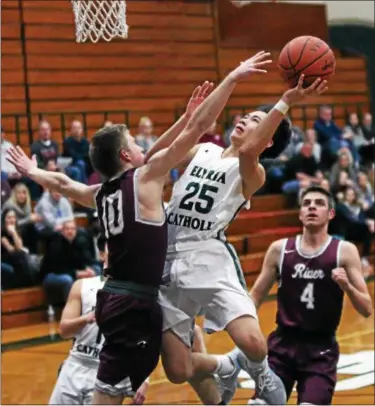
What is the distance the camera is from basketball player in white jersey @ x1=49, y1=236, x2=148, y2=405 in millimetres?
6359

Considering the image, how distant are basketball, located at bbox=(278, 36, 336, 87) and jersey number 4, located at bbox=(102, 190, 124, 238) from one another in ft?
3.41

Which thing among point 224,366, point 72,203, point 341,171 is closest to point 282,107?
point 224,366

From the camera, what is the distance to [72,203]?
13.6 meters

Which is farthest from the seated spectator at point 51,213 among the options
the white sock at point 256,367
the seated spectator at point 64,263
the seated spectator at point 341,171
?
the white sock at point 256,367

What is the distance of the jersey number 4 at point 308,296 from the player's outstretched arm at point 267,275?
235mm

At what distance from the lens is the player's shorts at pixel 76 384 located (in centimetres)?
636

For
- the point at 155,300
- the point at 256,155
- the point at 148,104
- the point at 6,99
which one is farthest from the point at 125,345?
the point at 148,104

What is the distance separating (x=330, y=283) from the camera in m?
6.35

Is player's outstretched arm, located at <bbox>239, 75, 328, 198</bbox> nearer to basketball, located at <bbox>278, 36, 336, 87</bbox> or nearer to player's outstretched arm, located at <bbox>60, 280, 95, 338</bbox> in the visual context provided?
basketball, located at <bbox>278, 36, 336, 87</bbox>

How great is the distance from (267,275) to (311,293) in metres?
0.30

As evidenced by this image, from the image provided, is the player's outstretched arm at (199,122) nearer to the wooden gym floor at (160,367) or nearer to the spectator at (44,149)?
the wooden gym floor at (160,367)

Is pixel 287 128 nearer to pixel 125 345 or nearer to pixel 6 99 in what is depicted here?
pixel 125 345

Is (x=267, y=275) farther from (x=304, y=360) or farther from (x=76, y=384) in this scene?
(x=76, y=384)

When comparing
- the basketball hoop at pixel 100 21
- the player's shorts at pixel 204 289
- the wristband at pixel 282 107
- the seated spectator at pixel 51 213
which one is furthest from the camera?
the seated spectator at pixel 51 213
